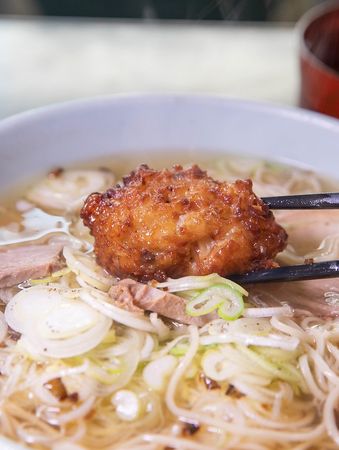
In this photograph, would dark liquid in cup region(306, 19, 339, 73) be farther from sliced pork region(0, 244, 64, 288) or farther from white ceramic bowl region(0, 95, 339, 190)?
sliced pork region(0, 244, 64, 288)

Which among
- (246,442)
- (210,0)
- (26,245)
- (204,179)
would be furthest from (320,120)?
(210,0)

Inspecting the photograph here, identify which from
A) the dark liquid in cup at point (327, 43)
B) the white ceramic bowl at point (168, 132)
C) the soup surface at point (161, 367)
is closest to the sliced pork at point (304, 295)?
the soup surface at point (161, 367)

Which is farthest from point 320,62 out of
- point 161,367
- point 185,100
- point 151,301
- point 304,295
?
point 161,367

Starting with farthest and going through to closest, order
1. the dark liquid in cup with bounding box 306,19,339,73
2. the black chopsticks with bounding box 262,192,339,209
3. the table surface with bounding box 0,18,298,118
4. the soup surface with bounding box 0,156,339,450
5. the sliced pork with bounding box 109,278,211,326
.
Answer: the table surface with bounding box 0,18,298,118
the dark liquid in cup with bounding box 306,19,339,73
the black chopsticks with bounding box 262,192,339,209
the sliced pork with bounding box 109,278,211,326
the soup surface with bounding box 0,156,339,450

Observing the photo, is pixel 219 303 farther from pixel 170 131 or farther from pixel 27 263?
pixel 170 131

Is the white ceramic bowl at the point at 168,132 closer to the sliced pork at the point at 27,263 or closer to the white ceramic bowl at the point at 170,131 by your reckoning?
the white ceramic bowl at the point at 170,131

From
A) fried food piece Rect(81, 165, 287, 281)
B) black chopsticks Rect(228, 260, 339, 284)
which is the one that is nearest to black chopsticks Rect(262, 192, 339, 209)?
fried food piece Rect(81, 165, 287, 281)
